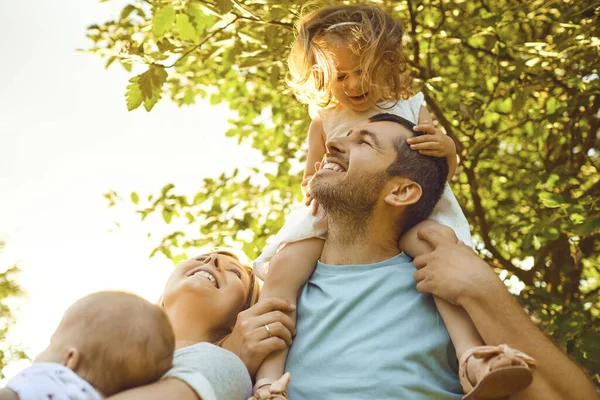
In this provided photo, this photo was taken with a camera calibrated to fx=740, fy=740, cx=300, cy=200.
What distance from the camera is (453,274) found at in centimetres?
229

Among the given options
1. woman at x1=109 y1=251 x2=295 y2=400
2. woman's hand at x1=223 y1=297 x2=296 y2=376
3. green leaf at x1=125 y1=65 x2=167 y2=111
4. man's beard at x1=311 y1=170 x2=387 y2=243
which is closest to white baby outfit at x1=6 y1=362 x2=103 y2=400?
woman at x1=109 y1=251 x2=295 y2=400

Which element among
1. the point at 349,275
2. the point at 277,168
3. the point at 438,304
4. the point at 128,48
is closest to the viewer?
the point at 438,304

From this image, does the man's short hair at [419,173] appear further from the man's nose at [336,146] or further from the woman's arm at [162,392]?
the woman's arm at [162,392]

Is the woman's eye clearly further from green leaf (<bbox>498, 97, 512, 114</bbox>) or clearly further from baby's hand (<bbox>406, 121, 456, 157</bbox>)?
green leaf (<bbox>498, 97, 512, 114</bbox>)

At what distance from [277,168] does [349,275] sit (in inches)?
147

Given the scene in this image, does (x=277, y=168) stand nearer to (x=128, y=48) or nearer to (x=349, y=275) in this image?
(x=128, y=48)

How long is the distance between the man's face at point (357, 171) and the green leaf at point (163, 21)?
980 mm

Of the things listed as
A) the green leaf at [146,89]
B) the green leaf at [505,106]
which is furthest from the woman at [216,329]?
the green leaf at [505,106]

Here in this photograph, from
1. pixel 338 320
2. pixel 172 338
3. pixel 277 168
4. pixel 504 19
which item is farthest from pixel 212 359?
pixel 277 168

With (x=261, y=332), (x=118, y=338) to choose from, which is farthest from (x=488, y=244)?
(x=118, y=338)

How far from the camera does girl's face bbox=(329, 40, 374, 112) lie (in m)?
3.22

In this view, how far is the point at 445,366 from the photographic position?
225cm

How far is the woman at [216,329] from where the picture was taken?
1.98m

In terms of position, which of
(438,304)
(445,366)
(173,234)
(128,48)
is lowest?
(173,234)
